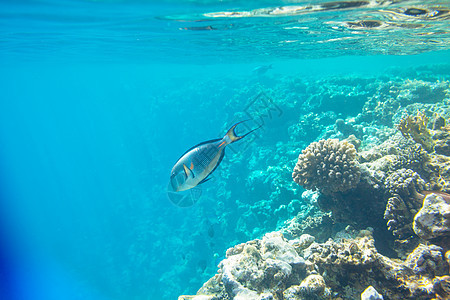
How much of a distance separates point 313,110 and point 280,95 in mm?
3656

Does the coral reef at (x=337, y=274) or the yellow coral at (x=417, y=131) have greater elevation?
the yellow coral at (x=417, y=131)

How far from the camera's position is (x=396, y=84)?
13.2 metres

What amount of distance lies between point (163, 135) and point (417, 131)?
24.0 metres

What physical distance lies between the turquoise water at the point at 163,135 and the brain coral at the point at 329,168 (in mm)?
3835

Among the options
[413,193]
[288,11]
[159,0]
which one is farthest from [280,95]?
[413,193]

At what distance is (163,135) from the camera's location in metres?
26.7

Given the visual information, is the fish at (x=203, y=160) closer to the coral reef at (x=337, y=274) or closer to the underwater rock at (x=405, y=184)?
the coral reef at (x=337, y=274)

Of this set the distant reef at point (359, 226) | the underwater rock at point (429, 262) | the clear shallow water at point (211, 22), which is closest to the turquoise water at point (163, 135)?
the clear shallow water at point (211, 22)

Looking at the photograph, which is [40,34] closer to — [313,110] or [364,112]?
[313,110]

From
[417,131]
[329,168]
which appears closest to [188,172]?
[329,168]

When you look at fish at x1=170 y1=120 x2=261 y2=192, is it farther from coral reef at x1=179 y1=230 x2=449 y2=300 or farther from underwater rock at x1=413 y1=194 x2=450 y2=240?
underwater rock at x1=413 y1=194 x2=450 y2=240

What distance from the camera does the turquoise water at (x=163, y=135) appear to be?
1043cm

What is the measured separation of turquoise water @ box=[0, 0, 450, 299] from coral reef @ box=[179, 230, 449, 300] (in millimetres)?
5426

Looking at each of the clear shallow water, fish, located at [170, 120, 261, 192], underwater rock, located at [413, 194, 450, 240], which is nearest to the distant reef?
underwater rock, located at [413, 194, 450, 240]
